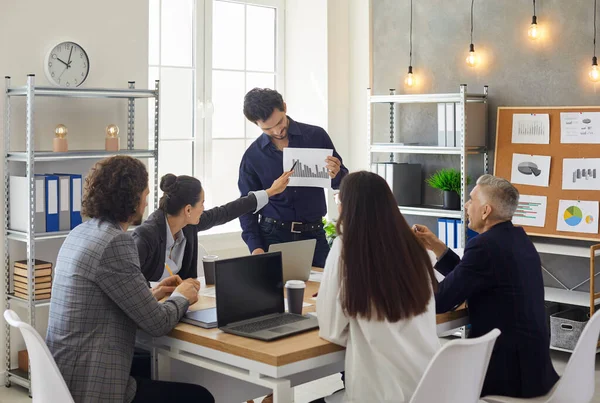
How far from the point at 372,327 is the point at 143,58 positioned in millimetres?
3292

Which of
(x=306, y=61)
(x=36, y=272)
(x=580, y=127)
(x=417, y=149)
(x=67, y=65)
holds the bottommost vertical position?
(x=36, y=272)

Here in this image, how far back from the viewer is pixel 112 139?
4.78 m

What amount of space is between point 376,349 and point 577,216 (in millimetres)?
3183

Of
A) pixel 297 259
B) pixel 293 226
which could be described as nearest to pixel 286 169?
pixel 293 226

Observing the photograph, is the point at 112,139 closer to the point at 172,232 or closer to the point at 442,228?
the point at 172,232

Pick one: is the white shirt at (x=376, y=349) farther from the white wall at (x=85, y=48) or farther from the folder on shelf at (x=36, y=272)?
the white wall at (x=85, y=48)

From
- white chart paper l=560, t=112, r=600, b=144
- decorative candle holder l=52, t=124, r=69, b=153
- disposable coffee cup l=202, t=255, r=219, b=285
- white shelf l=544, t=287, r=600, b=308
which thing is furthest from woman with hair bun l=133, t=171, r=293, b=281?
white chart paper l=560, t=112, r=600, b=144

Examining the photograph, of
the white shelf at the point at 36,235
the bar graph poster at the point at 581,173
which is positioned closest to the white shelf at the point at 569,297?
the bar graph poster at the point at 581,173

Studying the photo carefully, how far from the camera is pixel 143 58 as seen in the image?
5.15m

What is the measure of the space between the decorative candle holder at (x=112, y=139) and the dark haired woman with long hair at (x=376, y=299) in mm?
2646

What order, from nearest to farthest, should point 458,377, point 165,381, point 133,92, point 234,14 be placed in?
point 458,377, point 165,381, point 133,92, point 234,14

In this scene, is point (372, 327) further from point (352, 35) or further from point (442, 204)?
point (352, 35)

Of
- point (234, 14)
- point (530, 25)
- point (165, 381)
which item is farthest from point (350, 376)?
point (234, 14)

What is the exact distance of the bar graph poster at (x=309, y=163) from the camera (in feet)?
13.3
